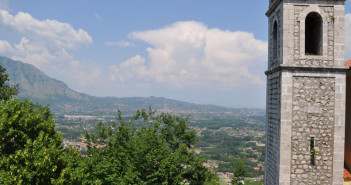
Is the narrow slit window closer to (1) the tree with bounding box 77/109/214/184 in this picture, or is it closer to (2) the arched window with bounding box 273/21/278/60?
(2) the arched window with bounding box 273/21/278/60

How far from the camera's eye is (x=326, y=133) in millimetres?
11203

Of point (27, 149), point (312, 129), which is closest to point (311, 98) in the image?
point (312, 129)

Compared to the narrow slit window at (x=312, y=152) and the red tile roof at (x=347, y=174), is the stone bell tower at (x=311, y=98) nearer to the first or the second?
the narrow slit window at (x=312, y=152)

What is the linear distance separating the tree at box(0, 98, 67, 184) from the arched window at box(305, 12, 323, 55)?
12153 mm

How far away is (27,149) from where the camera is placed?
1134 cm

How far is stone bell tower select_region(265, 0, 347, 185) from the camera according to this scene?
1112cm

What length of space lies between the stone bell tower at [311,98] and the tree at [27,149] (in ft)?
31.9

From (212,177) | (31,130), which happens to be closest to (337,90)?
(31,130)

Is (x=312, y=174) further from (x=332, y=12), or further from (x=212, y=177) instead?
(x=212, y=177)

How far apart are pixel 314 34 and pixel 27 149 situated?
1350cm

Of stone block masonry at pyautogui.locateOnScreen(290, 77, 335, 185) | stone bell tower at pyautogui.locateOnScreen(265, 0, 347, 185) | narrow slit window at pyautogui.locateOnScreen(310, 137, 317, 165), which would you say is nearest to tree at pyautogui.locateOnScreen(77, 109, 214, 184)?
stone bell tower at pyautogui.locateOnScreen(265, 0, 347, 185)

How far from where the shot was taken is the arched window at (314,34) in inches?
451

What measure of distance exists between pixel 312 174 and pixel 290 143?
5.03 ft

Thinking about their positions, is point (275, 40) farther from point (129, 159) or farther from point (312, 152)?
point (129, 159)
